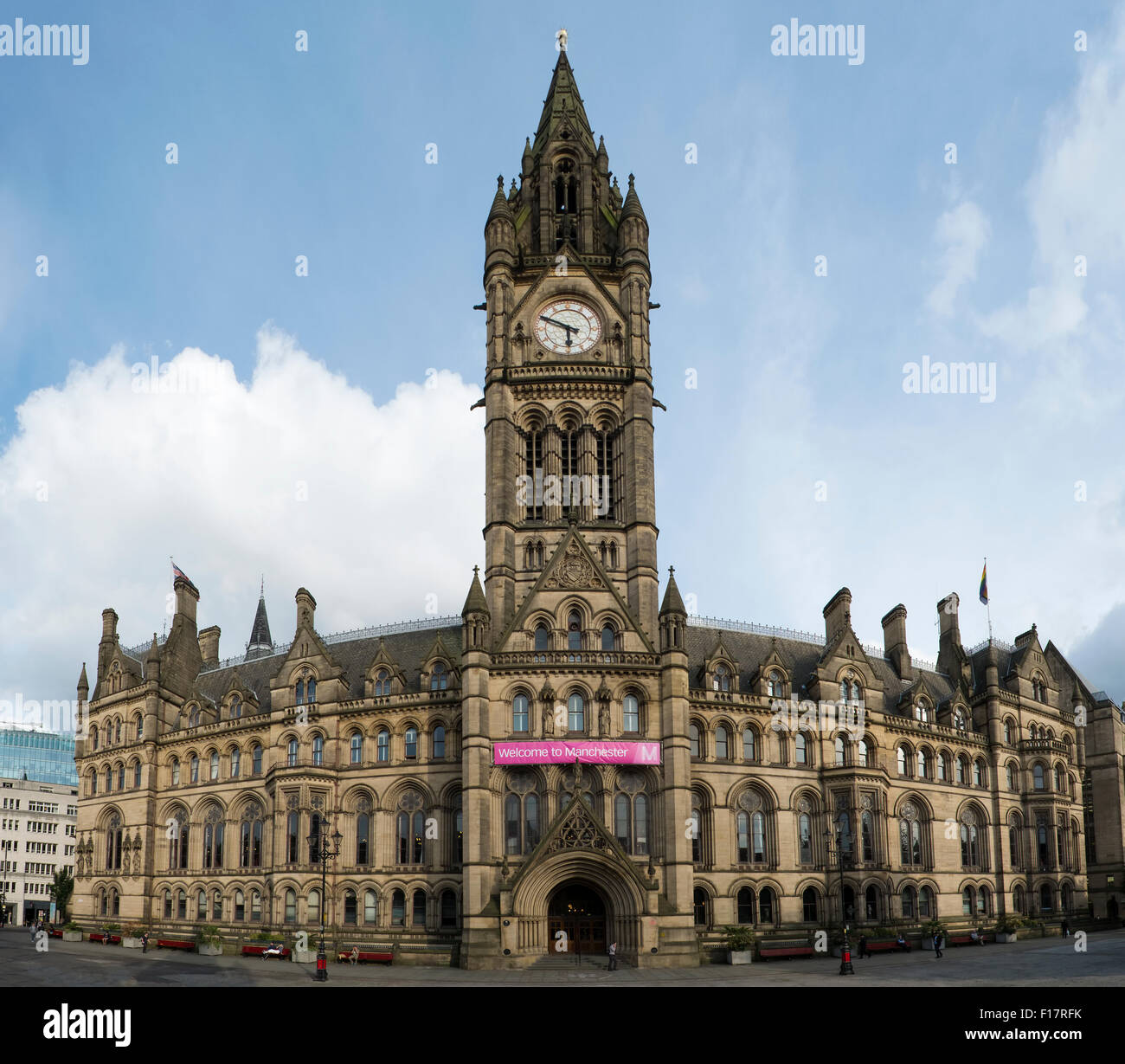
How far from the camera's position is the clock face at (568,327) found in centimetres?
6538

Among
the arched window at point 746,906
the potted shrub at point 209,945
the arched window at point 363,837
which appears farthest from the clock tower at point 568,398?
the potted shrub at point 209,945

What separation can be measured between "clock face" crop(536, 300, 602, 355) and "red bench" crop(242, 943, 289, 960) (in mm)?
38324

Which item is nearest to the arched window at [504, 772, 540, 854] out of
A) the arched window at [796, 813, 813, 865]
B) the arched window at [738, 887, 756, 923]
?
the arched window at [738, 887, 756, 923]

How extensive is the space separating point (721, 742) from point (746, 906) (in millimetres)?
9366

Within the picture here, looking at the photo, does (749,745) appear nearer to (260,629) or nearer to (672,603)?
(672,603)

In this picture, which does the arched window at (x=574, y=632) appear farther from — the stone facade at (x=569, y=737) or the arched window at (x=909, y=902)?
the arched window at (x=909, y=902)

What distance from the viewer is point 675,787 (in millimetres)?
52875

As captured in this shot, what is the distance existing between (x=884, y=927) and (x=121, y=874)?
50698mm

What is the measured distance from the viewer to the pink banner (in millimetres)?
53219

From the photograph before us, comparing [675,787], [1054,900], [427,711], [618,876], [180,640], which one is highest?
[180,640]

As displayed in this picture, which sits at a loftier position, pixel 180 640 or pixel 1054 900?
pixel 180 640
